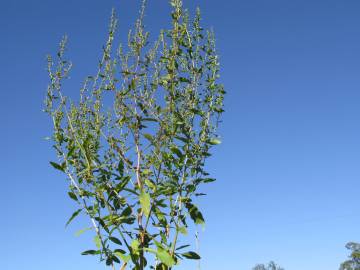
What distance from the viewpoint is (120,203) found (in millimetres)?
3553

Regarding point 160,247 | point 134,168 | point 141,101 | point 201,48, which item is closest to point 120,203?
point 134,168

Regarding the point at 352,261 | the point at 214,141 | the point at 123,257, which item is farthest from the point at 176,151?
the point at 352,261

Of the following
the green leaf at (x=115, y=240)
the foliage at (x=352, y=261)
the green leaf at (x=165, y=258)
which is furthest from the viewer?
the foliage at (x=352, y=261)

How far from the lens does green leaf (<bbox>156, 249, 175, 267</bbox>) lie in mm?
3076

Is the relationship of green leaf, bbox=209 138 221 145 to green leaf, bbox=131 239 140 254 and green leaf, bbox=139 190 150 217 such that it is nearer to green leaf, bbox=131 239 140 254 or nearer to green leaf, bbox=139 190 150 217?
green leaf, bbox=139 190 150 217

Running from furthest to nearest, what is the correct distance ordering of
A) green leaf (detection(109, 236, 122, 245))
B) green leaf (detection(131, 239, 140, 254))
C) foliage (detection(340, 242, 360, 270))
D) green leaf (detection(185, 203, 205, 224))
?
foliage (detection(340, 242, 360, 270)) → green leaf (detection(185, 203, 205, 224)) → green leaf (detection(109, 236, 122, 245)) → green leaf (detection(131, 239, 140, 254))

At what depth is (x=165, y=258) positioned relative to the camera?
10.1 ft

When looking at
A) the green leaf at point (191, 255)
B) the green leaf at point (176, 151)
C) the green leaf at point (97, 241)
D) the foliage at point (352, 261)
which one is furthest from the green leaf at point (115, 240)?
the foliage at point (352, 261)

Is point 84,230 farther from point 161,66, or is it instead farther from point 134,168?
point 161,66

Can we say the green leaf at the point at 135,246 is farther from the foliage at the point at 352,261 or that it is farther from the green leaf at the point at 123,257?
the foliage at the point at 352,261

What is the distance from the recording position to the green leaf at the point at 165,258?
3.08 m

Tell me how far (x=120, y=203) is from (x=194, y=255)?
2.25 ft

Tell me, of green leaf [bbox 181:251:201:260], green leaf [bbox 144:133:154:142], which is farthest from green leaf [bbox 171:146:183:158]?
green leaf [bbox 181:251:201:260]

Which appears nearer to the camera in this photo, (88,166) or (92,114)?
(88,166)
